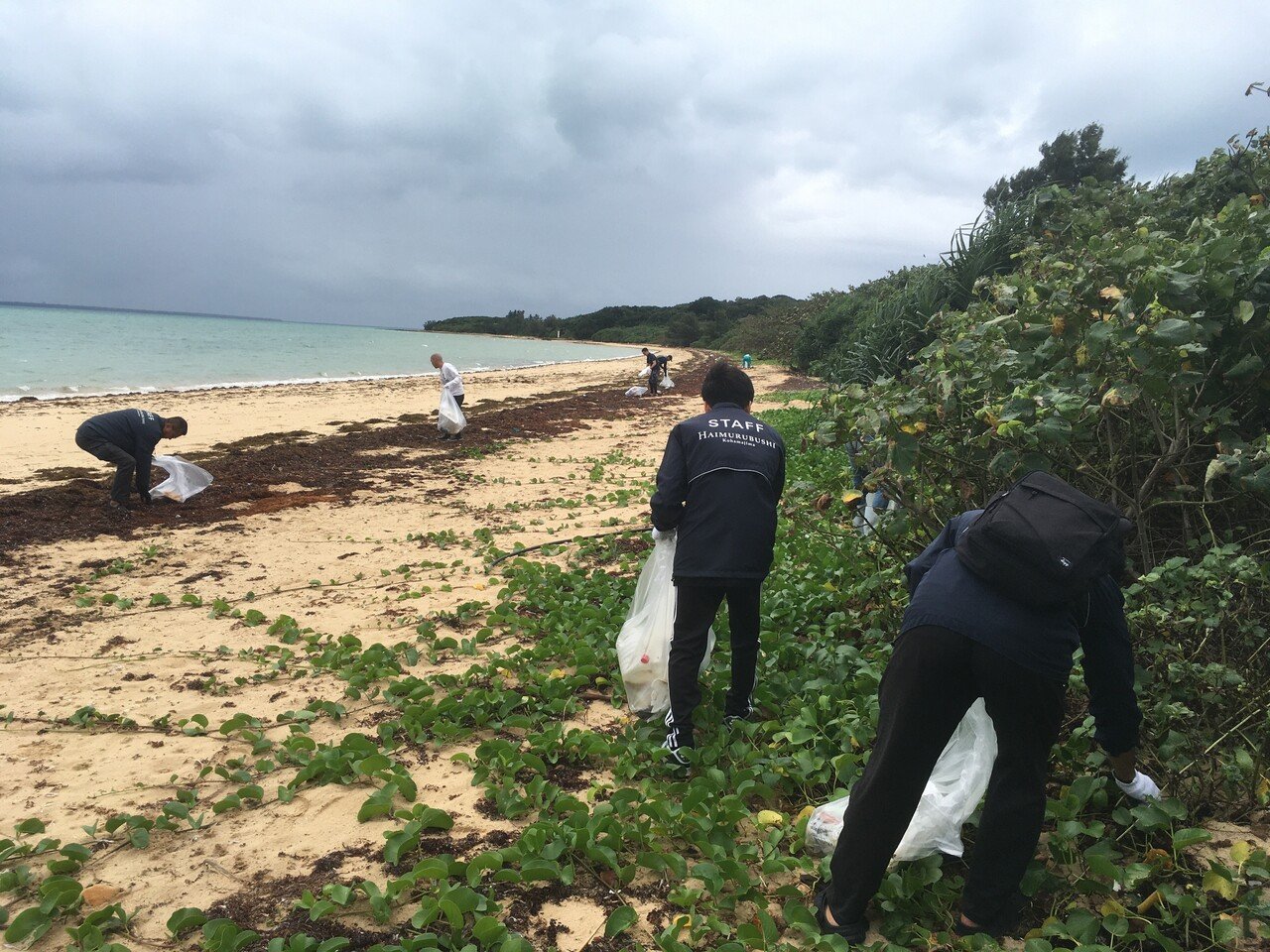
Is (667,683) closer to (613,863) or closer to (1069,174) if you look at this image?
(613,863)

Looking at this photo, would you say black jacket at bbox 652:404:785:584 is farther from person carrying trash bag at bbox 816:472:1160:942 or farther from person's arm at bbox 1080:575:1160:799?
person's arm at bbox 1080:575:1160:799

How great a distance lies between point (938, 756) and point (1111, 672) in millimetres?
591

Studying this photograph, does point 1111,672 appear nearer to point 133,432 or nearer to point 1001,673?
point 1001,673

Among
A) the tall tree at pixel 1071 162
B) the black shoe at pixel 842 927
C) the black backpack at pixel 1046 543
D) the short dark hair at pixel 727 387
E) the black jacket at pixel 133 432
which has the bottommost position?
the black shoe at pixel 842 927

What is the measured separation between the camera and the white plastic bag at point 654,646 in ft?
11.7

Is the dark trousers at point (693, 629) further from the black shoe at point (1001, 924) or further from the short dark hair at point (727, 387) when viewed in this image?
the black shoe at point (1001, 924)

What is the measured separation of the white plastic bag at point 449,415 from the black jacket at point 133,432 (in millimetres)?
5442

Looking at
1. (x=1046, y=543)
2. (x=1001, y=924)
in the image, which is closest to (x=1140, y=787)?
(x=1001, y=924)

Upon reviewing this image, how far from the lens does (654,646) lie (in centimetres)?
358

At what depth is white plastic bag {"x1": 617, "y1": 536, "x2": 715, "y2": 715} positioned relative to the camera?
356 centimetres

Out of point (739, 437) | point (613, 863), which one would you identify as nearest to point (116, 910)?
point (613, 863)

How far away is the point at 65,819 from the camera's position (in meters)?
2.89

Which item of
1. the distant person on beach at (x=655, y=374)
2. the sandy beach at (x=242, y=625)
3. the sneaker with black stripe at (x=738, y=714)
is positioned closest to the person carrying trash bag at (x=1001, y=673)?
the sandy beach at (x=242, y=625)

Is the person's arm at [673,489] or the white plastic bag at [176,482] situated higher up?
the person's arm at [673,489]
